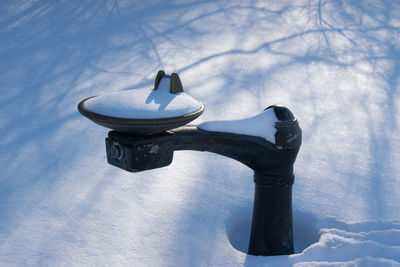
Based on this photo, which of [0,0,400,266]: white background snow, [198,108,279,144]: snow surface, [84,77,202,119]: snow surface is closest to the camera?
[84,77,202,119]: snow surface

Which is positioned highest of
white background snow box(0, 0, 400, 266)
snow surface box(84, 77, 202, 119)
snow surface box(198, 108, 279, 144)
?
snow surface box(84, 77, 202, 119)

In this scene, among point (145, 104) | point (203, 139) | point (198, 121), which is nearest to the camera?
point (145, 104)

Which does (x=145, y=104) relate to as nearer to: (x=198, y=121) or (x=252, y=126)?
(x=252, y=126)

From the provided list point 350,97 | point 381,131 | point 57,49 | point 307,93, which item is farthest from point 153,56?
point 381,131

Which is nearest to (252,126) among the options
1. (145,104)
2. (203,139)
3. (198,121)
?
(203,139)

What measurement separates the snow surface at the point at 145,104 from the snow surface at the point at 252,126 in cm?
20

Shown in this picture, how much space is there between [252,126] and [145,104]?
0.47m

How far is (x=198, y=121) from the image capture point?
2.90 m

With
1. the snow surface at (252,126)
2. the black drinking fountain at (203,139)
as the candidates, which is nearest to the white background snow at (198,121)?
the black drinking fountain at (203,139)

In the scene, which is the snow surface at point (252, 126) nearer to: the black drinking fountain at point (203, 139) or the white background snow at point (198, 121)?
the black drinking fountain at point (203, 139)

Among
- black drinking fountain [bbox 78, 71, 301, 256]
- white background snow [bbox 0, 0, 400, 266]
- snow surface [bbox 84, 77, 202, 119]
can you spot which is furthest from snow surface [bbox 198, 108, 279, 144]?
white background snow [bbox 0, 0, 400, 266]

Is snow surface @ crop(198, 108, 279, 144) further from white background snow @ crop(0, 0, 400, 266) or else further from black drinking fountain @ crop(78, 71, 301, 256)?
white background snow @ crop(0, 0, 400, 266)

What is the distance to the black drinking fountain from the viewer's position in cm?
143

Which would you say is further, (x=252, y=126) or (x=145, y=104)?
(x=252, y=126)
